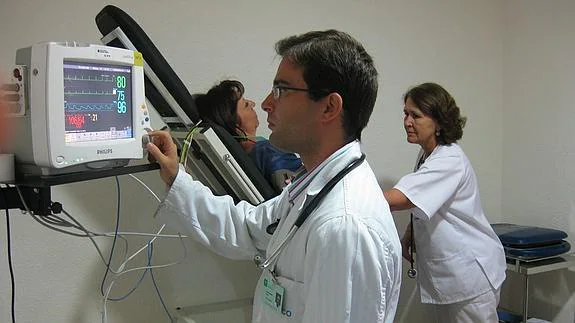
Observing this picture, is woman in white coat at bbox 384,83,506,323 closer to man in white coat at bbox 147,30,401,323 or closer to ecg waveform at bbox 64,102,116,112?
man in white coat at bbox 147,30,401,323

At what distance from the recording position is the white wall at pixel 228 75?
79.7 inches

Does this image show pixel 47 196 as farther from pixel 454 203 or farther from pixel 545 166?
pixel 545 166

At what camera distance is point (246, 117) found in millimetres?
2076

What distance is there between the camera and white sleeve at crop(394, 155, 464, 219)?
2152mm

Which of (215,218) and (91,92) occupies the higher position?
(91,92)

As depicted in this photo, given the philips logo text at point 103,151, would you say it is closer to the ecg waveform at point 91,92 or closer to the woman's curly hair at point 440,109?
the ecg waveform at point 91,92

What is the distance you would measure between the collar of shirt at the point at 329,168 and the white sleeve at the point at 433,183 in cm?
104

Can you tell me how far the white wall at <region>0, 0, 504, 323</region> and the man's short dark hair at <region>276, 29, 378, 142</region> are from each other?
3.78 feet

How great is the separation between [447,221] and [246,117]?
988 mm

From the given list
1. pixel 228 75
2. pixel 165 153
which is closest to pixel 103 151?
pixel 165 153

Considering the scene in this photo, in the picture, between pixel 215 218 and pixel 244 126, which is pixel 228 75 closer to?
pixel 244 126

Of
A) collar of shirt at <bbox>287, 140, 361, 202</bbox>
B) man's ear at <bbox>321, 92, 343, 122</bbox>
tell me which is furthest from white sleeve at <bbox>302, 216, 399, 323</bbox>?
man's ear at <bbox>321, 92, 343, 122</bbox>

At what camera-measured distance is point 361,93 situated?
117 centimetres

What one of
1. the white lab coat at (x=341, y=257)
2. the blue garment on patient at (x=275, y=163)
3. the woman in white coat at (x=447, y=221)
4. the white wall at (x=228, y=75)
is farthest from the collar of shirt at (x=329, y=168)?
the white wall at (x=228, y=75)
